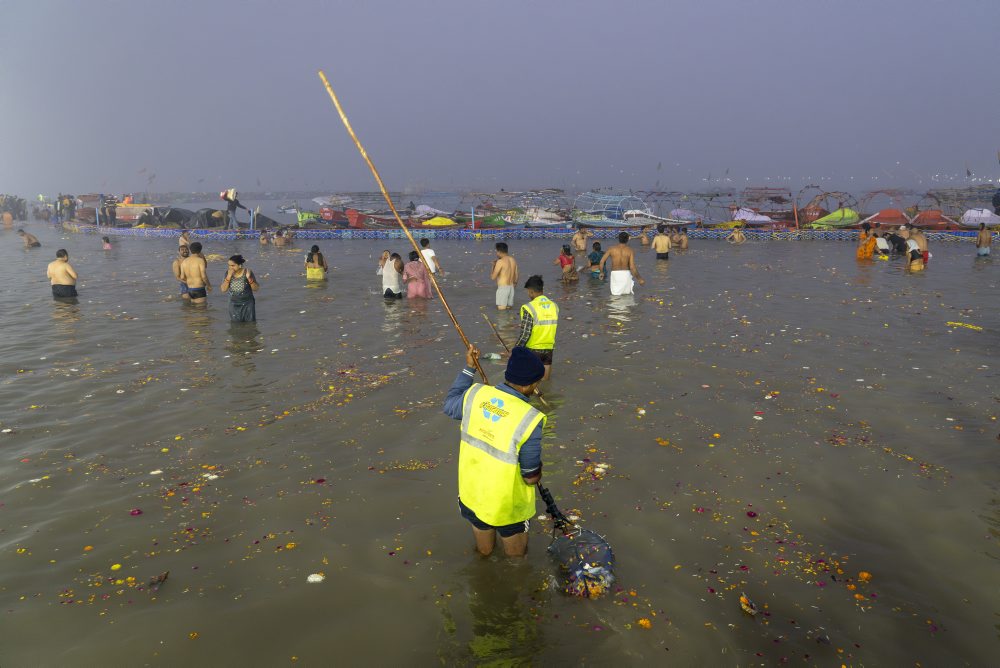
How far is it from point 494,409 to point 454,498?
7.11 feet

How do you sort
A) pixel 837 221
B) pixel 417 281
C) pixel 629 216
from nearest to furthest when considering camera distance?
pixel 417 281, pixel 837 221, pixel 629 216

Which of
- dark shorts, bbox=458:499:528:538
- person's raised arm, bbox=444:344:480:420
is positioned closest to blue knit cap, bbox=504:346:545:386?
person's raised arm, bbox=444:344:480:420

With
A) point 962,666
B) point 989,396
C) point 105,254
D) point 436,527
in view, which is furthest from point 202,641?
point 105,254

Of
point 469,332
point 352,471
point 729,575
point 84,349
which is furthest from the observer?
point 469,332

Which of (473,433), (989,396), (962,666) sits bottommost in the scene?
(962,666)

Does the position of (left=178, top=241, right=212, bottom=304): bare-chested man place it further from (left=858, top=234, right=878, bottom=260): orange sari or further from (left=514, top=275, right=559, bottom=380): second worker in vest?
(left=858, top=234, right=878, bottom=260): orange sari

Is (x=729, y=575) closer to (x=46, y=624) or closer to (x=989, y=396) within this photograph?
(x=46, y=624)

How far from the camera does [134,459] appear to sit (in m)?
6.70

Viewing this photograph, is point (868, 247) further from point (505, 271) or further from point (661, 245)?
point (505, 271)

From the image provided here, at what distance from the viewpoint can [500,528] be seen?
4395mm

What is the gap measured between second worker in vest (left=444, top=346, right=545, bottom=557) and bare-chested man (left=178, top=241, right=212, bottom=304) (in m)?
12.6

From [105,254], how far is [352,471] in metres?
29.7

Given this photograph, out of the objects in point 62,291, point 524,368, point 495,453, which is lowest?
point 495,453

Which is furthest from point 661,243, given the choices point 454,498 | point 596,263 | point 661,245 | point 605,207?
point 454,498
